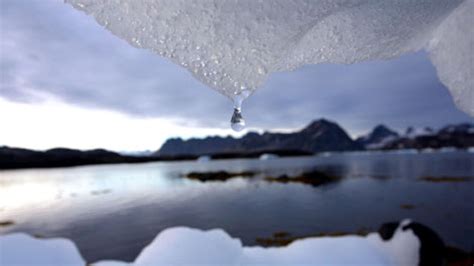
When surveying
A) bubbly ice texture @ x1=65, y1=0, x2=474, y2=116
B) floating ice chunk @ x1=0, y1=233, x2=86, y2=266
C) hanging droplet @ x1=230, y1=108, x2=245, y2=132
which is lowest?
floating ice chunk @ x1=0, y1=233, x2=86, y2=266

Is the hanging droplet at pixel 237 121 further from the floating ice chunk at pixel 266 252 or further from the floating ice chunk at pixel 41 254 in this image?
the floating ice chunk at pixel 41 254

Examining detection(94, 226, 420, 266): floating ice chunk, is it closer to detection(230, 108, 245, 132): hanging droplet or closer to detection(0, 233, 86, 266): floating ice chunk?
detection(0, 233, 86, 266): floating ice chunk

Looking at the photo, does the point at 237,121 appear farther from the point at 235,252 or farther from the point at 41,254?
the point at 41,254

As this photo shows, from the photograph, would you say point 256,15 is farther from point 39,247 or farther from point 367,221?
point 367,221

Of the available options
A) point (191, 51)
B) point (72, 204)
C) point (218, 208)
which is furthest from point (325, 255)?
point (72, 204)

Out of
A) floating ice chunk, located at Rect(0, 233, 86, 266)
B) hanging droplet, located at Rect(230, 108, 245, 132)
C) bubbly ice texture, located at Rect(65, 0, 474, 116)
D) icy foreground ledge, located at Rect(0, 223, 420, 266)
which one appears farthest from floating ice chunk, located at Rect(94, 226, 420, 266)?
bubbly ice texture, located at Rect(65, 0, 474, 116)

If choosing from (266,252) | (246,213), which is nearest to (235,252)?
(266,252)

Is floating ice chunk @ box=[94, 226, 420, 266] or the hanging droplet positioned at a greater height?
the hanging droplet
